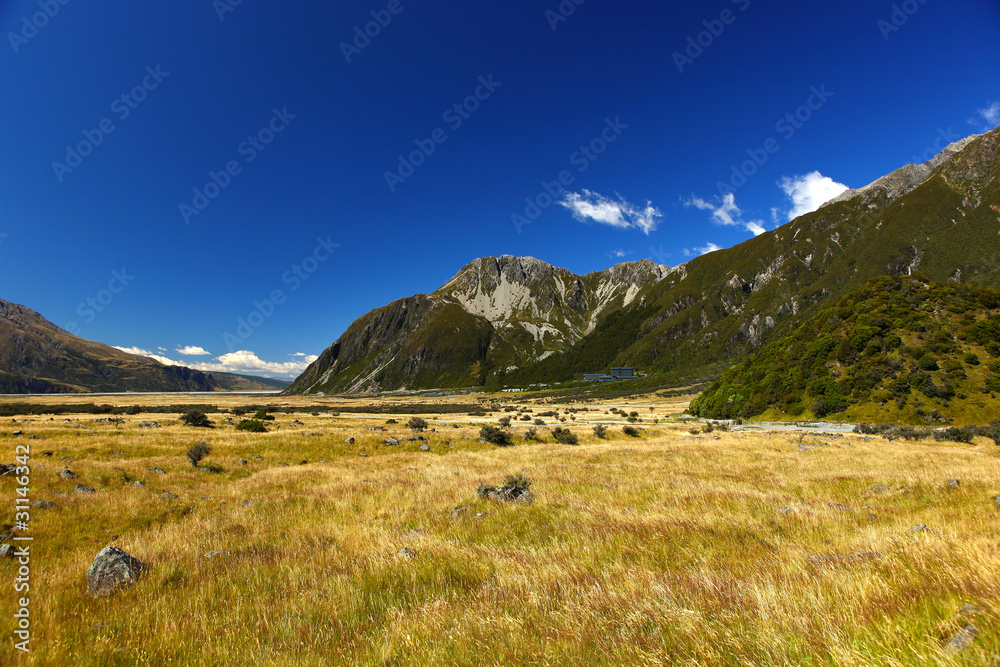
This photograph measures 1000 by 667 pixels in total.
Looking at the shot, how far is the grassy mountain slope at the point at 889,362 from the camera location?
32.3 meters

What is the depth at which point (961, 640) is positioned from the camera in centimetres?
300

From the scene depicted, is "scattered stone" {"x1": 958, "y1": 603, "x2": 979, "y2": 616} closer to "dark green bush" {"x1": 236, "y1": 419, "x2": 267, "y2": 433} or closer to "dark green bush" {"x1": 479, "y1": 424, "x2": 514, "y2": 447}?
"dark green bush" {"x1": 479, "y1": 424, "x2": 514, "y2": 447}

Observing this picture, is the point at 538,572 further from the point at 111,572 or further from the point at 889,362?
the point at 889,362

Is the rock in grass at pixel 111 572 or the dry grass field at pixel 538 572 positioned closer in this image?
the dry grass field at pixel 538 572

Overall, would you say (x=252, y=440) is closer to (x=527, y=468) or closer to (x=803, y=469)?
(x=527, y=468)

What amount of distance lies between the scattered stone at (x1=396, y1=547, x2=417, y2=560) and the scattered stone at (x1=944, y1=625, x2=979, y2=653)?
6439mm

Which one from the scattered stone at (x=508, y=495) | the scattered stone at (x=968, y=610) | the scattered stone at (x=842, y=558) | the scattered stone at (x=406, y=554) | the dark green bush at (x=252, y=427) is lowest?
the dark green bush at (x=252, y=427)

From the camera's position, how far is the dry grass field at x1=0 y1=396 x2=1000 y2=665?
363cm

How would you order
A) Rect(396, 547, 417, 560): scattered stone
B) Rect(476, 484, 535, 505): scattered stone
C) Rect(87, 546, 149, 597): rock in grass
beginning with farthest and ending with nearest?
1. Rect(476, 484, 535, 505): scattered stone
2. Rect(396, 547, 417, 560): scattered stone
3. Rect(87, 546, 149, 597): rock in grass

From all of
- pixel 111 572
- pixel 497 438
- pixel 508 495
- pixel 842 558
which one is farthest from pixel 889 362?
pixel 111 572

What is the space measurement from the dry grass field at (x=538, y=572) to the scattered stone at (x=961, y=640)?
0.13ft

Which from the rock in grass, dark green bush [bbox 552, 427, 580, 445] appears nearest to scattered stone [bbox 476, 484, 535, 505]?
the rock in grass

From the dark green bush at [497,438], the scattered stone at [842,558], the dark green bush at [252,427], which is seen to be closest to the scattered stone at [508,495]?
the scattered stone at [842,558]

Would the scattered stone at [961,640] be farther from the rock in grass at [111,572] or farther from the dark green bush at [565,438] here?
the dark green bush at [565,438]
